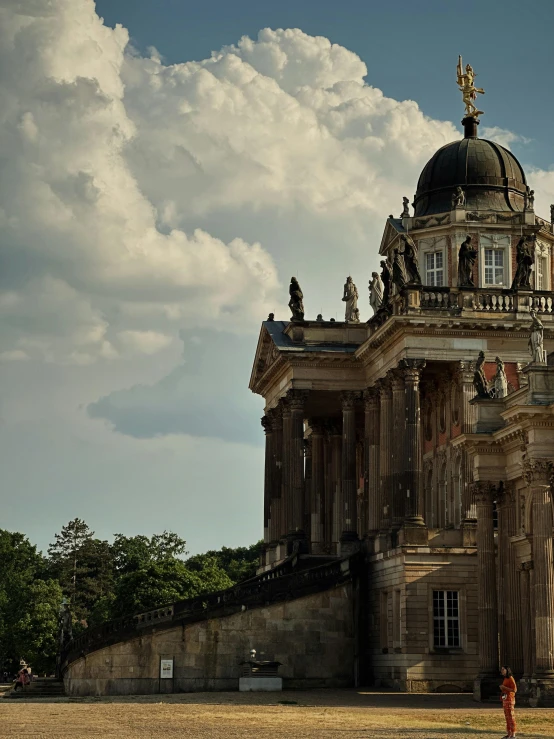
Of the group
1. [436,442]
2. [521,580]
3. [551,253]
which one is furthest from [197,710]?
[551,253]

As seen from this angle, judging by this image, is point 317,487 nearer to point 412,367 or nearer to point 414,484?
point 414,484

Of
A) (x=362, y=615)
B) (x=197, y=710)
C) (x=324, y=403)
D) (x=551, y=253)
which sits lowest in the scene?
(x=197, y=710)

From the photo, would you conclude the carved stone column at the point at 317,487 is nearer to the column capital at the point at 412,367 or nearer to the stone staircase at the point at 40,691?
the column capital at the point at 412,367

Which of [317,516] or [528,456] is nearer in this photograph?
[528,456]

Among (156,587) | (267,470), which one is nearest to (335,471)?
(267,470)

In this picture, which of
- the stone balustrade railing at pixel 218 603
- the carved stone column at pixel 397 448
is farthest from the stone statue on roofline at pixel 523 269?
the stone balustrade railing at pixel 218 603

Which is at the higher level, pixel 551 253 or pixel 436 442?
pixel 551 253

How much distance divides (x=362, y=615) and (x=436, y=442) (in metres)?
9.74

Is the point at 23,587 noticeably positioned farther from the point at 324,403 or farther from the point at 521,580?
the point at 521,580

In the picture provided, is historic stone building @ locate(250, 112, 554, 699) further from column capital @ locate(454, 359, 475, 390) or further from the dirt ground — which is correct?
the dirt ground

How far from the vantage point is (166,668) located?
217 ft

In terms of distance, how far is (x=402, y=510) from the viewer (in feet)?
230

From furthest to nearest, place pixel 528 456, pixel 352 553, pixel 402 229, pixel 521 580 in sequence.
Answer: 1. pixel 402 229
2. pixel 352 553
3. pixel 521 580
4. pixel 528 456

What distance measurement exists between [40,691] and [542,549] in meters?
29.2
